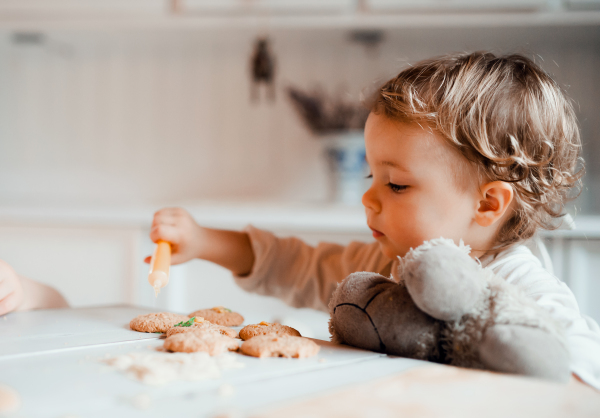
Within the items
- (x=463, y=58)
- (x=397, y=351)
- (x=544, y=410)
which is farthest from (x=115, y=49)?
(x=544, y=410)

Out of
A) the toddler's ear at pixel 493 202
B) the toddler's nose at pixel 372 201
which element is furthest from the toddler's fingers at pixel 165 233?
the toddler's ear at pixel 493 202

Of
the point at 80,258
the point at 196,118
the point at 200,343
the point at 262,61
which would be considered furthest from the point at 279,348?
the point at 196,118

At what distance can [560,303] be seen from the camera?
21.5 inches

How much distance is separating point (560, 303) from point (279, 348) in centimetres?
32

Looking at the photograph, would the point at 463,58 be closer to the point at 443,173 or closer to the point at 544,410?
the point at 443,173

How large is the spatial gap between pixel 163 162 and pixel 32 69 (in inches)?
27.5

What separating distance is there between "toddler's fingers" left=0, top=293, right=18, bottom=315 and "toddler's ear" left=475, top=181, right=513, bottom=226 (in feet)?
2.20

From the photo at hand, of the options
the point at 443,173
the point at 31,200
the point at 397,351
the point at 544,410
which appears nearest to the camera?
the point at 544,410

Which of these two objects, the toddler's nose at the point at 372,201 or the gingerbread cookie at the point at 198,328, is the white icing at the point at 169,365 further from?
the toddler's nose at the point at 372,201

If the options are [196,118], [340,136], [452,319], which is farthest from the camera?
[196,118]

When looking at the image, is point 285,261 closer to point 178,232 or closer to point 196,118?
point 178,232

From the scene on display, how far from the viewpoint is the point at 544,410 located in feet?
0.98

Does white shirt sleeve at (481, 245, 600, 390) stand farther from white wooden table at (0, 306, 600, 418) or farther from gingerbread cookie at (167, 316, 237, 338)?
gingerbread cookie at (167, 316, 237, 338)

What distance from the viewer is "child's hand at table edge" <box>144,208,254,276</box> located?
86cm
